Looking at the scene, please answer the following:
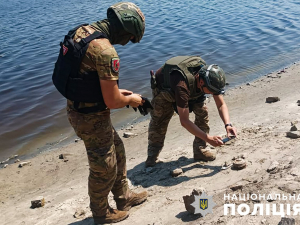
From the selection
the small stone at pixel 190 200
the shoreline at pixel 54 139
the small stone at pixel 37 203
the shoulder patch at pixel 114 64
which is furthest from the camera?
the shoreline at pixel 54 139

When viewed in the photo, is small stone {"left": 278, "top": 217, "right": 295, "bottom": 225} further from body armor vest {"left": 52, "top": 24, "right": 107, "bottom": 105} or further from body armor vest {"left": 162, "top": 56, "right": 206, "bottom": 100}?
body armor vest {"left": 162, "top": 56, "right": 206, "bottom": 100}

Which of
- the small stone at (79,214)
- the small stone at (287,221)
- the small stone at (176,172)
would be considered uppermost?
the small stone at (287,221)

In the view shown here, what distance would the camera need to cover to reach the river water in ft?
26.6

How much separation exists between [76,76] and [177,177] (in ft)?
7.01

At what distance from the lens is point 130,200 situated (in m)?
4.20

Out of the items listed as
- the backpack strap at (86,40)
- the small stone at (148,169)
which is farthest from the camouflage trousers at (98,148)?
the small stone at (148,169)

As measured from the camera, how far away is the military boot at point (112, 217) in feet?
12.7

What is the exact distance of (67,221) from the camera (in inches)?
166

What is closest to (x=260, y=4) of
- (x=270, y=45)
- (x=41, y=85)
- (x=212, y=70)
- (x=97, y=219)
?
(x=270, y=45)

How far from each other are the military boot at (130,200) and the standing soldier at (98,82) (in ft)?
1.20

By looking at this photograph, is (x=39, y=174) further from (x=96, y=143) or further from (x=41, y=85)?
(x=41, y=85)

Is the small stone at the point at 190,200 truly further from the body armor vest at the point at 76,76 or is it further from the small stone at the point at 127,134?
the small stone at the point at 127,134

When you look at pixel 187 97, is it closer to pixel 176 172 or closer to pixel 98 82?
pixel 176 172

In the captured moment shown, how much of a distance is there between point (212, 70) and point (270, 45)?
29.9ft
